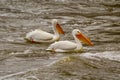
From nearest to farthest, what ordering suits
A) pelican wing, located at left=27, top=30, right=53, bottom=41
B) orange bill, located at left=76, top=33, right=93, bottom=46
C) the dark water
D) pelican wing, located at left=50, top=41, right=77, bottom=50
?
1. the dark water
2. pelican wing, located at left=50, top=41, right=77, bottom=50
3. orange bill, located at left=76, top=33, right=93, bottom=46
4. pelican wing, located at left=27, top=30, right=53, bottom=41

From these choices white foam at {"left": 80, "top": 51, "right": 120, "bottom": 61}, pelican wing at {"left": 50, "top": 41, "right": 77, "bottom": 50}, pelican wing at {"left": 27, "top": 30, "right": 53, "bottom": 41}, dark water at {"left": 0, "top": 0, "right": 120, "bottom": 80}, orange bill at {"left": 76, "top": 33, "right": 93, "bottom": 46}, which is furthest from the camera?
pelican wing at {"left": 27, "top": 30, "right": 53, "bottom": 41}

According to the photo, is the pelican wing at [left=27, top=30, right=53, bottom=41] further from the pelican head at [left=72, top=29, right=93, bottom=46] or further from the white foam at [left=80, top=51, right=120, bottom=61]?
the white foam at [left=80, top=51, right=120, bottom=61]

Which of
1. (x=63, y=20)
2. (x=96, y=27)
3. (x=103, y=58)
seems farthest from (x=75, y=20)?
(x=103, y=58)

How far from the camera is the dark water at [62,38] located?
1134cm

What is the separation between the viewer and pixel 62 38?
651 inches

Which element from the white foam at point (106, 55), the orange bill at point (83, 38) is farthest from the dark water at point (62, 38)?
the orange bill at point (83, 38)

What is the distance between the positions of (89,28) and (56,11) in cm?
402

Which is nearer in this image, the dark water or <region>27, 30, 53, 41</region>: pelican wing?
the dark water

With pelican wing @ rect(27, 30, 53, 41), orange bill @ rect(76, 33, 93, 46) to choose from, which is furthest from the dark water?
pelican wing @ rect(27, 30, 53, 41)

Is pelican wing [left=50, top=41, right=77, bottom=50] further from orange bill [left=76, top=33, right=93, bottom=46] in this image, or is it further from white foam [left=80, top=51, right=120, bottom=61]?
orange bill [left=76, top=33, right=93, bottom=46]

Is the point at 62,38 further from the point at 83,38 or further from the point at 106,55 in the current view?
the point at 106,55

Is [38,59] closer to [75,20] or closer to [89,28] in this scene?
[89,28]

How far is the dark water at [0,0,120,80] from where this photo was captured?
11339 millimetres

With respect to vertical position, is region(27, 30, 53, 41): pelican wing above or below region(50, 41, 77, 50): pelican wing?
below
